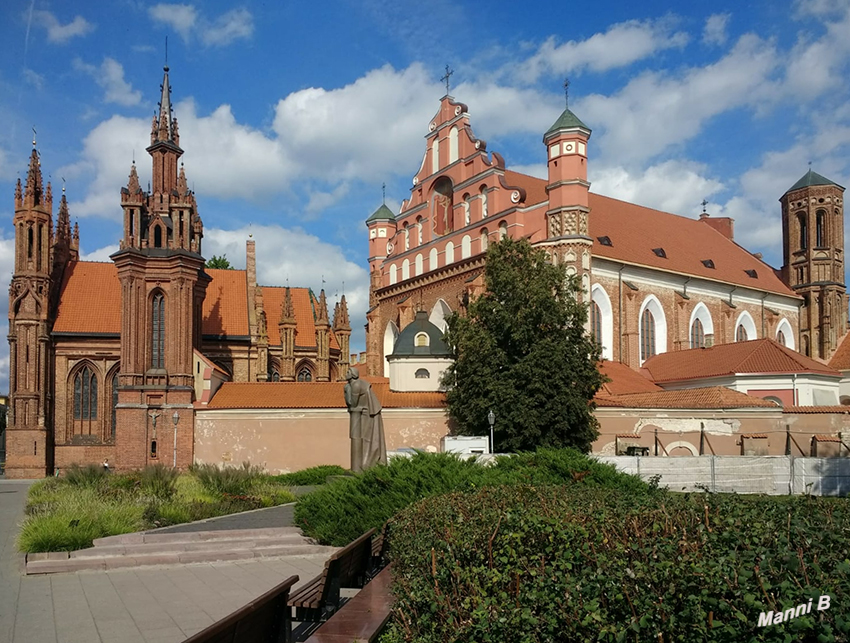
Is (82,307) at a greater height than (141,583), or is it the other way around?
(82,307)

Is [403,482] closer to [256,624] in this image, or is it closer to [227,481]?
[256,624]

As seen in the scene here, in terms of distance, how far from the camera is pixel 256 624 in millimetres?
5945

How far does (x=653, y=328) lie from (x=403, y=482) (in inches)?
1292

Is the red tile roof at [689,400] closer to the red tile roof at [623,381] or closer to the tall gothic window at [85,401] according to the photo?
the red tile roof at [623,381]

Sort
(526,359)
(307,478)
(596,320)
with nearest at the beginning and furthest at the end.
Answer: (307,478) → (526,359) → (596,320)

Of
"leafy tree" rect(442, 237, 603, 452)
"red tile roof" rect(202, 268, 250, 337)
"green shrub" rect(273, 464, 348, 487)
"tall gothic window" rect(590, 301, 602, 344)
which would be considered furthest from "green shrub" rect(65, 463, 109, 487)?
"tall gothic window" rect(590, 301, 602, 344)

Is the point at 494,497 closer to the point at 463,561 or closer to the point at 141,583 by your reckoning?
the point at 463,561

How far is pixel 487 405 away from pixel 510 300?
4010 mm

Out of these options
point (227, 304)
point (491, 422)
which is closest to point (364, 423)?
point (491, 422)

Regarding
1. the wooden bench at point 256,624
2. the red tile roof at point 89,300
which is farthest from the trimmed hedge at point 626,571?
the red tile roof at point 89,300

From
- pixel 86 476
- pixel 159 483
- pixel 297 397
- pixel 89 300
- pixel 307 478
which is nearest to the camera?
pixel 159 483

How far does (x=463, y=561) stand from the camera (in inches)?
240

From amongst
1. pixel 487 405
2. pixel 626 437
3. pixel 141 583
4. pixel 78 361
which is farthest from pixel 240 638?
pixel 78 361

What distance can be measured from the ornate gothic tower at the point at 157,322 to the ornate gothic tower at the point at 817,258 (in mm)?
37693
